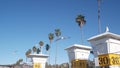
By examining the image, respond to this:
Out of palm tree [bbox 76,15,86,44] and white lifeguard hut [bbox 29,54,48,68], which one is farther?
palm tree [bbox 76,15,86,44]

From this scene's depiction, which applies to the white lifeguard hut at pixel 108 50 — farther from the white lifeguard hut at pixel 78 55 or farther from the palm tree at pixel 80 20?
the palm tree at pixel 80 20

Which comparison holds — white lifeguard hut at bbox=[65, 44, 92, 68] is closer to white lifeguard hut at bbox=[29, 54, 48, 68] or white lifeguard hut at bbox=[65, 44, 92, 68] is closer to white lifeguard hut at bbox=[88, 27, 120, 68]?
white lifeguard hut at bbox=[88, 27, 120, 68]

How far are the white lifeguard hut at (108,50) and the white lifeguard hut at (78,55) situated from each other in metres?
2.34

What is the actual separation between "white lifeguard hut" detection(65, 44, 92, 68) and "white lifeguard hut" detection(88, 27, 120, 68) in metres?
2.34

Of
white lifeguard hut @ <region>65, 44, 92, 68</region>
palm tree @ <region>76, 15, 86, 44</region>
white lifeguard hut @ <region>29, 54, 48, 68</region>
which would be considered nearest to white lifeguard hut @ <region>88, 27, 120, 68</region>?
white lifeguard hut @ <region>65, 44, 92, 68</region>

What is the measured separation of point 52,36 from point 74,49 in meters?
44.4

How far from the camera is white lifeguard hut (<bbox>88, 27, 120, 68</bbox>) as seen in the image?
1063 centimetres

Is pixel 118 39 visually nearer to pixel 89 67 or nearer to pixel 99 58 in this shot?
pixel 99 58

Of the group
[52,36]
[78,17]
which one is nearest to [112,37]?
[78,17]

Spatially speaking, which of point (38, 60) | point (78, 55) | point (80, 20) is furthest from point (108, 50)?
point (80, 20)

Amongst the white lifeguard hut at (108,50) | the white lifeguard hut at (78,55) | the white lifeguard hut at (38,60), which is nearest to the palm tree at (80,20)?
the white lifeguard hut at (38,60)

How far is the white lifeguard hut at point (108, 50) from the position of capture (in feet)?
34.9

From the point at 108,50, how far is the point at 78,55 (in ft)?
11.5

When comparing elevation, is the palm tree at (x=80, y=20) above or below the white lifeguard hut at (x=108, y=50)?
above
